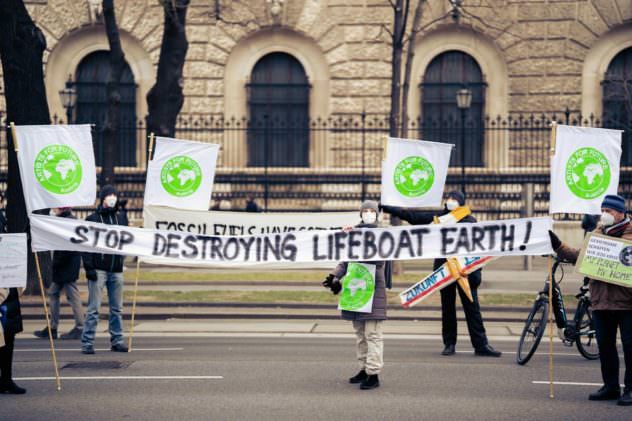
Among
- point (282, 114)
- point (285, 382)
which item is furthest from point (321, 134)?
point (285, 382)

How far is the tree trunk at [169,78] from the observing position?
20.7 metres

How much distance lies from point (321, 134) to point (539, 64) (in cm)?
618

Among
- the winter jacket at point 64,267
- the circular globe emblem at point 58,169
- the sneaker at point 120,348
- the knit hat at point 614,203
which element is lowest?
the sneaker at point 120,348

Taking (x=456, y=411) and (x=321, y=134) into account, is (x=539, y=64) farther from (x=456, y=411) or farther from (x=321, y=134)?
(x=456, y=411)

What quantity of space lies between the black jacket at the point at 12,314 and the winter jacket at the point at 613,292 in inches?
212

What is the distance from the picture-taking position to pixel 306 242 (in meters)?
11.0

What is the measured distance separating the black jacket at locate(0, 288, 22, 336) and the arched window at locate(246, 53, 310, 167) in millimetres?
18942

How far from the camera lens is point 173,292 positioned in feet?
60.5

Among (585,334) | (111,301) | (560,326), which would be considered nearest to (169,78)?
(111,301)

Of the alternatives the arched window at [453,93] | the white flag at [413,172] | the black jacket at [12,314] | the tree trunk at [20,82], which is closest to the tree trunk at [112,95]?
the tree trunk at [20,82]

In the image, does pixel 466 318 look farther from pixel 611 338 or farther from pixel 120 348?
pixel 120 348

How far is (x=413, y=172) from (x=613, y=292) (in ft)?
14.2

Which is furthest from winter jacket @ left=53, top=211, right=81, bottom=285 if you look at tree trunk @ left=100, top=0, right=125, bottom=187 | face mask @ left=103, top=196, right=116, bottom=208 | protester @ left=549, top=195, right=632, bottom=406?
tree trunk @ left=100, top=0, right=125, bottom=187

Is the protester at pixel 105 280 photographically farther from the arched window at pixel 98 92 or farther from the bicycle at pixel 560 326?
the arched window at pixel 98 92
